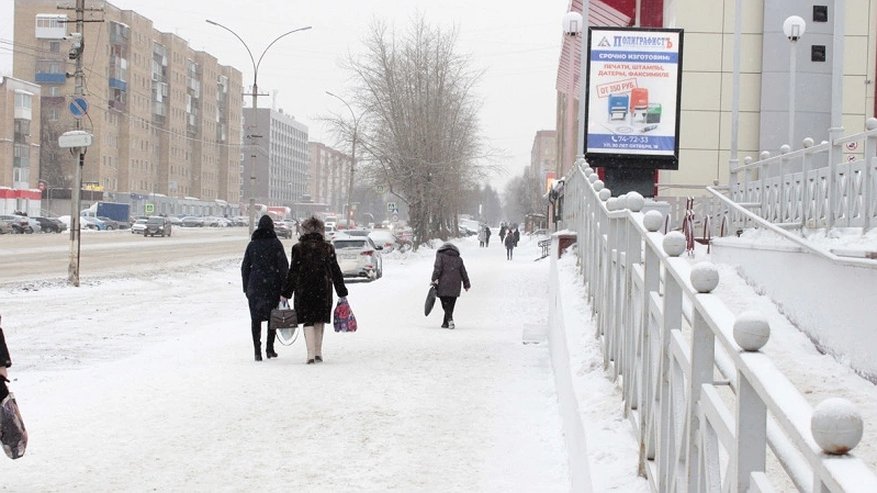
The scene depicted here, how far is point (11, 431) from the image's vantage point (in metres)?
5.68

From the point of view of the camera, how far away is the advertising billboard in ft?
68.9

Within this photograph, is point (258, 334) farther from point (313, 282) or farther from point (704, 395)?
point (704, 395)

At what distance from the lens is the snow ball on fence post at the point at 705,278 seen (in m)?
3.14

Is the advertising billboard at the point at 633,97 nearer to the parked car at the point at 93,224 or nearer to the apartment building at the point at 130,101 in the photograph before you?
the parked car at the point at 93,224

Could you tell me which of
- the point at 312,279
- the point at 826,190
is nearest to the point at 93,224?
the point at 312,279

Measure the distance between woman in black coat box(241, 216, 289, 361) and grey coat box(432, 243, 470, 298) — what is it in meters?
4.77

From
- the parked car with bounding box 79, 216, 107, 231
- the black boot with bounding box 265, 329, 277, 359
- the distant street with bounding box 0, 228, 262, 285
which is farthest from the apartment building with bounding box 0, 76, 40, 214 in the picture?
the black boot with bounding box 265, 329, 277, 359

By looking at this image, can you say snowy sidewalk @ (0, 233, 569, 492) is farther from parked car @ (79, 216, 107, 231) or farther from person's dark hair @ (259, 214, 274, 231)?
parked car @ (79, 216, 107, 231)

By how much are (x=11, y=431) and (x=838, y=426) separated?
4988mm

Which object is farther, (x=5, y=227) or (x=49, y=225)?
(x=49, y=225)

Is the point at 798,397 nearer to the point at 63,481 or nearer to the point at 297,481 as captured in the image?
the point at 297,481

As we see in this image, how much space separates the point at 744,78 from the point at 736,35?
9.72 m

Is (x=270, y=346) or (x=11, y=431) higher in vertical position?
(x=11, y=431)

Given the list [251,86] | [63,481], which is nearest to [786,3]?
[251,86]
